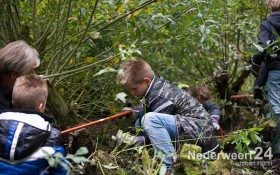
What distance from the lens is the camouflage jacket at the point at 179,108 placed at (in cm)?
363

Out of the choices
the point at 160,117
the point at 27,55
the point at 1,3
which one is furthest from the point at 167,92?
the point at 1,3

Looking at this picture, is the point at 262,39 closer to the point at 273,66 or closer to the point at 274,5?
the point at 273,66

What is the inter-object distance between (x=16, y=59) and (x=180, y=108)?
1306 mm

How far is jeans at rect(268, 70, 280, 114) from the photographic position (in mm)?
4332

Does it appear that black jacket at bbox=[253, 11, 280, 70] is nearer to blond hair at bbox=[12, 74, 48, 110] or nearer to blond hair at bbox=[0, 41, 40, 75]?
blond hair at bbox=[0, 41, 40, 75]

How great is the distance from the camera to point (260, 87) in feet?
15.2

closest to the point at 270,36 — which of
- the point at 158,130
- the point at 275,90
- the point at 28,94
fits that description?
the point at 275,90

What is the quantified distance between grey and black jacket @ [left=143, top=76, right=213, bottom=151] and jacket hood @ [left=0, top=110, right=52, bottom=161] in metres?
1.15

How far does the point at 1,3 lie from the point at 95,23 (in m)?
0.85

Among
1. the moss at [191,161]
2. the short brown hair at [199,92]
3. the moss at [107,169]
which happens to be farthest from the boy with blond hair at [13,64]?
the short brown hair at [199,92]

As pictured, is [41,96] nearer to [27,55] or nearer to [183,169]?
[27,55]

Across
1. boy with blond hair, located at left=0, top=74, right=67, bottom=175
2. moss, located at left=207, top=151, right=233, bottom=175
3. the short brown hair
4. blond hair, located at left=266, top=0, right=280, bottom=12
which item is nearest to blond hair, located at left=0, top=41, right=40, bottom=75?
boy with blond hair, located at left=0, top=74, right=67, bottom=175

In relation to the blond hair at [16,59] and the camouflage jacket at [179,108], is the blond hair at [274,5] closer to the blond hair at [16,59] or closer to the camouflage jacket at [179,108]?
the camouflage jacket at [179,108]

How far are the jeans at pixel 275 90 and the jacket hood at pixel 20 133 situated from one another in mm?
2388
